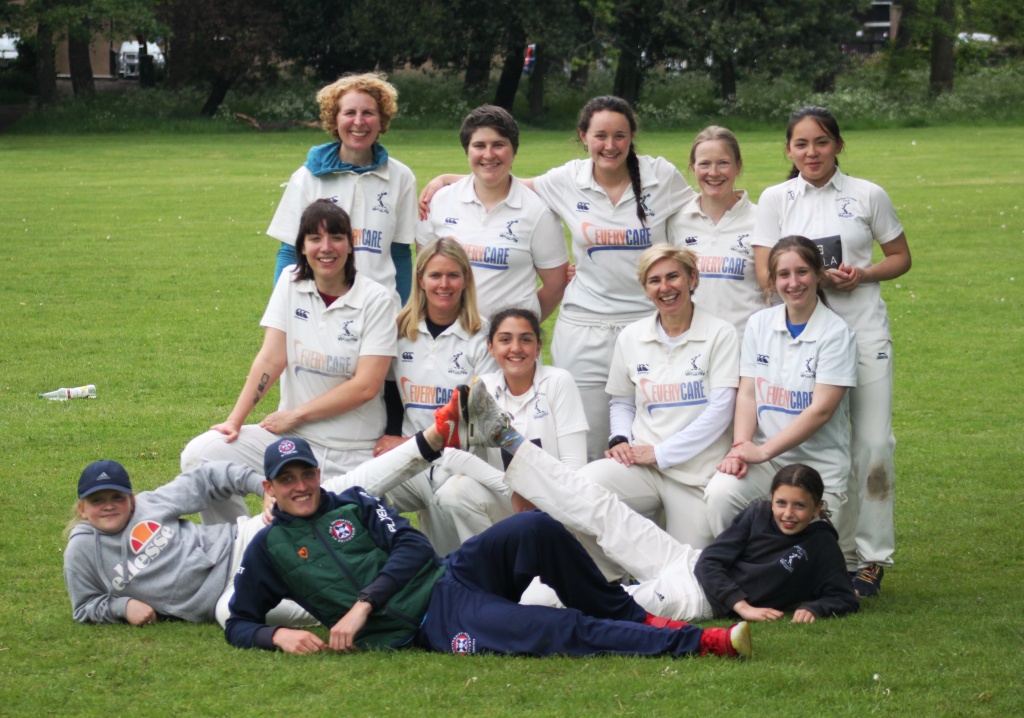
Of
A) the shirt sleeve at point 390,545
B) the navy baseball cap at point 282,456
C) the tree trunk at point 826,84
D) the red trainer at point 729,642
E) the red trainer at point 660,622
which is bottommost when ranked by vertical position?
the red trainer at point 660,622

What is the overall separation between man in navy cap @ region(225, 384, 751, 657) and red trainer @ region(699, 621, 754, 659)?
0.37 ft

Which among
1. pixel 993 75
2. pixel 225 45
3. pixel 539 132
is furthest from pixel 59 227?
pixel 993 75

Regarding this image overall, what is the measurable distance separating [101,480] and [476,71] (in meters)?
44.2

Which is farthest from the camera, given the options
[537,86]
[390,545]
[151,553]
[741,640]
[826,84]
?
[826,84]

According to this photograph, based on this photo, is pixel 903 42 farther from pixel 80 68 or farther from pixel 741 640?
pixel 741 640

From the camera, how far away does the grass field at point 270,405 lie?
15.4 feet

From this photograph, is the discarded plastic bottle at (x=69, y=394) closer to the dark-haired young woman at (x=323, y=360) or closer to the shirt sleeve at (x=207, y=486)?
the dark-haired young woman at (x=323, y=360)

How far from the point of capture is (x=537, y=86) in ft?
152

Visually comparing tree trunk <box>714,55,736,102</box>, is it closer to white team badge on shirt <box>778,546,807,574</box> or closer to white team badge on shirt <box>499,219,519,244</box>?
white team badge on shirt <box>499,219,519,244</box>

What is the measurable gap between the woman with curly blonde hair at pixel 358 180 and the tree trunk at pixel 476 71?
41.1 m

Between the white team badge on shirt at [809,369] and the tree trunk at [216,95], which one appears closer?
the white team badge on shirt at [809,369]

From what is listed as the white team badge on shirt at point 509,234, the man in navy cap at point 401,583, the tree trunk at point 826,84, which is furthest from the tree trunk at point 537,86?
the man in navy cap at point 401,583

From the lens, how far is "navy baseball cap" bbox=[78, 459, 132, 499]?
5.48 m

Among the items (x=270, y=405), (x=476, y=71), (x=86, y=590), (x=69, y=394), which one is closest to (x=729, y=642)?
(x=86, y=590)
